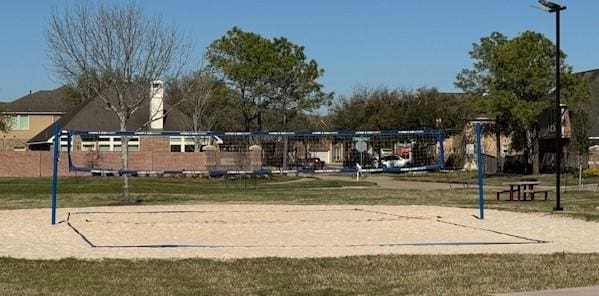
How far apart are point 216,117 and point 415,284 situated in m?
55.3

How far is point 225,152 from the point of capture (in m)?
35.1

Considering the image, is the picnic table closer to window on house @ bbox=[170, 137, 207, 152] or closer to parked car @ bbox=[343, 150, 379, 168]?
parked car @ bbox=[343, 150, 379, 168]

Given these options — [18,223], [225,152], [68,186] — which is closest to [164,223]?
[18,223]

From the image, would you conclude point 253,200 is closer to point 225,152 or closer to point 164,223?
point 225,152

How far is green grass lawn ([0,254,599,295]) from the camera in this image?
33.4 ft

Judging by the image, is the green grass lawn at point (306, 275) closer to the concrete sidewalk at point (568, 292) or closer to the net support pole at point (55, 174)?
the concrete sidewalk at point (568, 292)

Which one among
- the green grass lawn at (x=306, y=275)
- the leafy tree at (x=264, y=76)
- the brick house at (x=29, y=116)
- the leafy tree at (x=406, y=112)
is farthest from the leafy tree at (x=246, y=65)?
the green grass lawn at (x=306, y=275)

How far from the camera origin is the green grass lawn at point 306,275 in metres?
10.2

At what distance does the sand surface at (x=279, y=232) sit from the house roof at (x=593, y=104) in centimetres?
4191

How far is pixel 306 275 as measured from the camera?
11445 millimetres

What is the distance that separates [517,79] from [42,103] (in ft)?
159

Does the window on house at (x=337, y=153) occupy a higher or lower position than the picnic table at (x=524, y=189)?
higher

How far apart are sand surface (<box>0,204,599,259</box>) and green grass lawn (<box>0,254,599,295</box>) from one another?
1098 millimetres

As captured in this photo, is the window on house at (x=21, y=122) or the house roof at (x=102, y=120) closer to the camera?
the house roof at (x=102, y=120)
